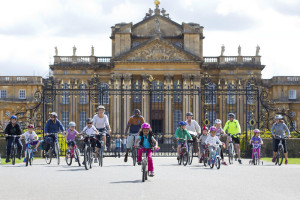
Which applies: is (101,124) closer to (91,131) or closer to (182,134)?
(91,131)

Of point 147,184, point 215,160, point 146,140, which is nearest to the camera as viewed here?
point 147,184

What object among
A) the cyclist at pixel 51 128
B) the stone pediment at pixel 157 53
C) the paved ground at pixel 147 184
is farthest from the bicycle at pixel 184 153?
the stone pediment at pixel 157 53

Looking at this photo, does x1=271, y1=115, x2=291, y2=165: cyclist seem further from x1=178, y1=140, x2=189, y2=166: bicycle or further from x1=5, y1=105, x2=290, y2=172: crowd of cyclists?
x1=178, y1=140, x2=189, y2=166: bicycle

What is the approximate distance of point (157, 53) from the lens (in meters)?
63.5

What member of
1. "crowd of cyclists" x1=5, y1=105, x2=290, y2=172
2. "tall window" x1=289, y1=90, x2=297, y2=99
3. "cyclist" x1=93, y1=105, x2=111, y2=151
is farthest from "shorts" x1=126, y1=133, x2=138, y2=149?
"tall window" x1=289, y1=90, x2=297, y2=99

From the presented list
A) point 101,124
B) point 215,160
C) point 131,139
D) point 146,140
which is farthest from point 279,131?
point 146,140

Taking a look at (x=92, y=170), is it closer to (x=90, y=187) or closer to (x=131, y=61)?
(x=90, y=187)

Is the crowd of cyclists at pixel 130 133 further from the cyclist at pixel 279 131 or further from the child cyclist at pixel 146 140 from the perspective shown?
the child cyclist at pixel 146 140

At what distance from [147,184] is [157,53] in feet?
165

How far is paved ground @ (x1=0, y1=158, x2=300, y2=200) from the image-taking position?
1185cm

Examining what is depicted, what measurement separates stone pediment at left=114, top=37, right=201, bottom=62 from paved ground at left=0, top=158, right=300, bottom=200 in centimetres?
4536

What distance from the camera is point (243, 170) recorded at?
60.0 ft

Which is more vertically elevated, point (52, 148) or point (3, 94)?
point (3, 94)

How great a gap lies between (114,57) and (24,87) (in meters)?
14.5
